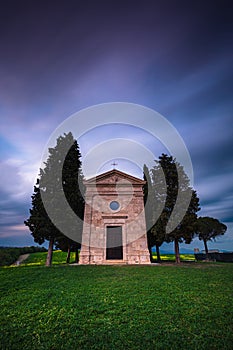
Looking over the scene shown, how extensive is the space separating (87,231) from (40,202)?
4.68m

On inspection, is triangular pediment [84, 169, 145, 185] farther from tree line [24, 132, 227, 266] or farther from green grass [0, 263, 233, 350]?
green grass [0, 263, 233, 350]

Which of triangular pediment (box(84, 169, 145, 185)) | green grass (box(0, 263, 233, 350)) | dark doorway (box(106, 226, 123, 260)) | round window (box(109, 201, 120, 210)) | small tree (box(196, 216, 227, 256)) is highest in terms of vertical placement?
triangular pediment (box(84, 169, 145, 185))

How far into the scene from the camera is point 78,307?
4.95 meters

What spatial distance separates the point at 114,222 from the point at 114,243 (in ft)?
5.91

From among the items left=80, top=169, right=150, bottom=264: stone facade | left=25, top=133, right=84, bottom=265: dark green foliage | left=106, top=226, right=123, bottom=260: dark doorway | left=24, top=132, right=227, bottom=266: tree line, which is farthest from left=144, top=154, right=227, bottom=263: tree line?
left=25, top=133, right=84, bottom=265: dark green foliage

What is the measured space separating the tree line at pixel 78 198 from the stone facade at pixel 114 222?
167 centimetres

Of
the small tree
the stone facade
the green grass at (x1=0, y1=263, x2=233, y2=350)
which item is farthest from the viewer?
the small tree

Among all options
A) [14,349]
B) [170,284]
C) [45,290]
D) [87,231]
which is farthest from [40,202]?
[14,349]

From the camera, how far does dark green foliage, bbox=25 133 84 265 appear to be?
613 inches

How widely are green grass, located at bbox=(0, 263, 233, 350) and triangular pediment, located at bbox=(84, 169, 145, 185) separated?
10891mm

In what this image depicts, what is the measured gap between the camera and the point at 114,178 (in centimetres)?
1762

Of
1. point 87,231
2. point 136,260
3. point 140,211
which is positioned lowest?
point 136,260

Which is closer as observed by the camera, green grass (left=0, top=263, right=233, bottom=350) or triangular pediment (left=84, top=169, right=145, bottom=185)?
green grass (left=0, top=263, right=233, bottom=350)

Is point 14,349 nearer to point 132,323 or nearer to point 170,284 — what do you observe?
point 132,323
